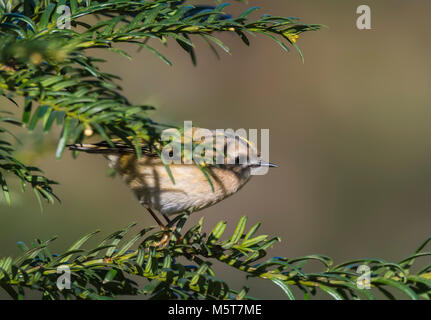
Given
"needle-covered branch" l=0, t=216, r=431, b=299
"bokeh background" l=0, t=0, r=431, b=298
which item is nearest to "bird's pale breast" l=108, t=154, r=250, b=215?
"needle-covered branch" l=0, t=216, r=431, b=299

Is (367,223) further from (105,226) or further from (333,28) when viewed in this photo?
(105,226)

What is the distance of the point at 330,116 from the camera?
324 cm

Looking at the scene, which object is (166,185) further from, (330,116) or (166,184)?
(330,116)

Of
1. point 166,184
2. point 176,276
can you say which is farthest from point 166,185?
point 176,276

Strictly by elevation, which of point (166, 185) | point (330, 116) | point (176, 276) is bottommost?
point (176, 276)

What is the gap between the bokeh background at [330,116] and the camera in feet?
9.70

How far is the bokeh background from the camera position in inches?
116

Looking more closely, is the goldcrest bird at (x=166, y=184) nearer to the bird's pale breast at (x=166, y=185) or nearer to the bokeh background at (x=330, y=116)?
the bird's pale breast at (x=166, y=185)

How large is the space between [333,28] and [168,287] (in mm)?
2837

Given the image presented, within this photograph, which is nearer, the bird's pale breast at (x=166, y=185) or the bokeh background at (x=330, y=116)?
the bird's pale breast at (x=166, y=185)

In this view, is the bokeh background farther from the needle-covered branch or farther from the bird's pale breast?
the needle-covered branch

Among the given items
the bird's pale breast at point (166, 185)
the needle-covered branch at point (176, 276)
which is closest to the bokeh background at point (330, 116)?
the bird's pale breast at point (166, 185)

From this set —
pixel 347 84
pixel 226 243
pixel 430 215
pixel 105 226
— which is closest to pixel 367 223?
pixel 430 215

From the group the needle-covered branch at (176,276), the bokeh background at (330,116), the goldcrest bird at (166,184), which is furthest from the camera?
the bokeh background at (330,116)
